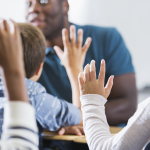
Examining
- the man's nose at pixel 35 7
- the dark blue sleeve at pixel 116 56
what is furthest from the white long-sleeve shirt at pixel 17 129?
the man's nose at pixel 35 7

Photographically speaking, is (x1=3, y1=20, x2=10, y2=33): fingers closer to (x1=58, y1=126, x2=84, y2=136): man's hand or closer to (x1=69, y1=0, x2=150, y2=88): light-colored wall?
(x1=58, y1=126, x2=84, y2=136): man's hand

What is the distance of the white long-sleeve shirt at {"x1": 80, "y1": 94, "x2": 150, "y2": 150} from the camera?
50cm

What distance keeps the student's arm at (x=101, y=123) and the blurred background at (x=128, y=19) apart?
4.30 feet

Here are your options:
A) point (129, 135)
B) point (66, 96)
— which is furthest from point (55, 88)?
point (129, 135)

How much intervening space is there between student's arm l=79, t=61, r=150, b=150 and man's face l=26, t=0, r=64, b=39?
36.1 inches

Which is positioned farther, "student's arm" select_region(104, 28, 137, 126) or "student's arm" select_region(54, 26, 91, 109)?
"student's arm" select_region(104, 28, 137, 126)

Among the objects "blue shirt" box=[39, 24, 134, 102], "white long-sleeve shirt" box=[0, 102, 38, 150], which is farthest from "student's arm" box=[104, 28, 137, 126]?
"white long-sleeve shirt" box=[0, 102, 38, 150]

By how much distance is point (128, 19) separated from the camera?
1829mm

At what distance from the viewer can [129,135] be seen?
0.52 metres

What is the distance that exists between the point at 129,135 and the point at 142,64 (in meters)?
1.43

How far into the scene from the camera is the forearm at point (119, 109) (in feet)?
4.16

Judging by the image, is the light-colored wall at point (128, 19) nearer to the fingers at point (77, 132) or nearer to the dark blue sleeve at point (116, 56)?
the dark blue sleeve at point (116, 56)

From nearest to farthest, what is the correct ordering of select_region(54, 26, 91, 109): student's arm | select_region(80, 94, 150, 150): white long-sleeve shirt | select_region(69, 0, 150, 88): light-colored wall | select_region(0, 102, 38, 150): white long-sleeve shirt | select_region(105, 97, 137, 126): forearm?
select_region(0, 102, 38, 150): white long-sleeve shirt, select_region(80, 94, 150, 150): white long-sleeve shirt, select_region(54, 26, 91, 109): student's arm, select_region(105, 97, 137, 126): forearm, select_region(69, 0, 150, 88): light-colored wall

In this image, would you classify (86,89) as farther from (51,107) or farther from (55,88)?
(55,88)
